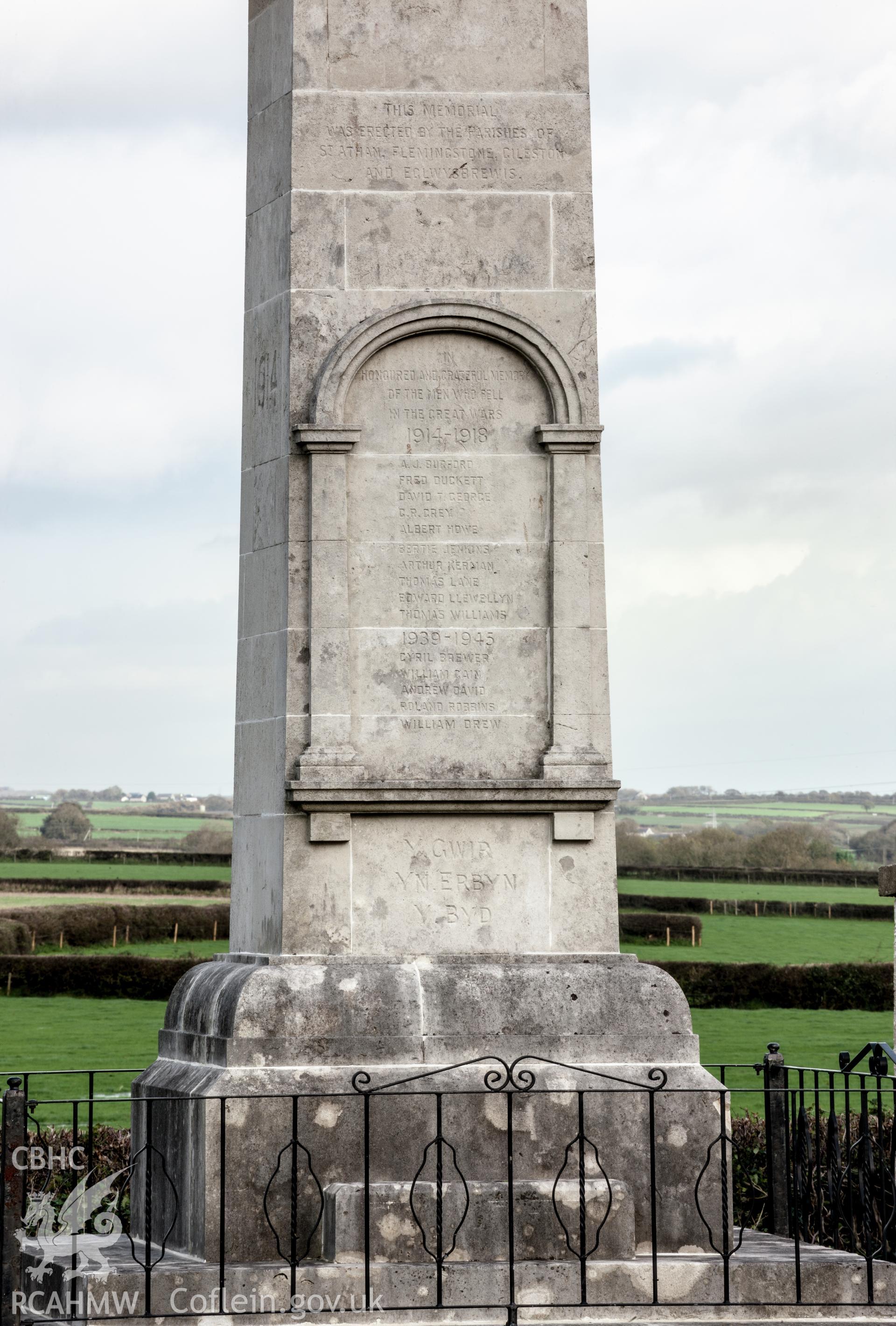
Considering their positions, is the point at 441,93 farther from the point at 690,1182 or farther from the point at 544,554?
the point at 690,1182

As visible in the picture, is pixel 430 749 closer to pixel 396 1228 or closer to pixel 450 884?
pixel 450 884

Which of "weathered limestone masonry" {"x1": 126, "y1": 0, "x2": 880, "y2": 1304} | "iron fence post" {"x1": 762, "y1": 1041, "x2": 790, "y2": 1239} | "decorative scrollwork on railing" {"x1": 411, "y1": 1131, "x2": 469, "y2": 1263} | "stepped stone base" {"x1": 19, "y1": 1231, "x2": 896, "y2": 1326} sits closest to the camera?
"stepped stone base" {"x1": 19, "y1": 1231, "x2": 896, "y2": 1326}

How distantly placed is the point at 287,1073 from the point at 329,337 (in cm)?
399

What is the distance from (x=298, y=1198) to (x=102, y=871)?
48699 mm

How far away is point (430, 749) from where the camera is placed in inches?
396

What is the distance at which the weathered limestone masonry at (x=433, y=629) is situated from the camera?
9.53 meters

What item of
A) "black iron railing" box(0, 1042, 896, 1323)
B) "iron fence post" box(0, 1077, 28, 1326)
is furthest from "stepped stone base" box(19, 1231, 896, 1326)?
"iron fence post" box(0, 1077, 28, 1326)

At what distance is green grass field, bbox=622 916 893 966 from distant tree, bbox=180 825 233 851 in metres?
27.8

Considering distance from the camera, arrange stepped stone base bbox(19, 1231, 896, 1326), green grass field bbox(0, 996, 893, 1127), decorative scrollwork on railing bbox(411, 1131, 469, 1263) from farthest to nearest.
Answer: green grass field bbox(0, 996, 893, 1127)
decorative scrollwork on railing bbox(411, 1131, 469, 1263)
stepped stone base bbox(19, 1231, 896, 1326)

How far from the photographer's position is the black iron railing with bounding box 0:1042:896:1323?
869 cm

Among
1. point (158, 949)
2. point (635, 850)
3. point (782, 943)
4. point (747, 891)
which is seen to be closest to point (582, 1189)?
point (158, 949)

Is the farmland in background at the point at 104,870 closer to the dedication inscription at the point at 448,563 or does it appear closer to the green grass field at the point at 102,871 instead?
the green grass field at the point at 102,871

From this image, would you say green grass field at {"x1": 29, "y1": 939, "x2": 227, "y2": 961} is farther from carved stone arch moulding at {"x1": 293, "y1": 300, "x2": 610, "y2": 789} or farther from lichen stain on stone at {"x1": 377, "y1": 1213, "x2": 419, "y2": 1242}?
lichen stain on stone at {"x1": 377, "y1": 1213, "x2": 419, "y2": 1242}

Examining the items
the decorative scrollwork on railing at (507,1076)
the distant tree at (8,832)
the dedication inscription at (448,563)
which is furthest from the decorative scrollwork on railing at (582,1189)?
the distant tree at (8,832)
